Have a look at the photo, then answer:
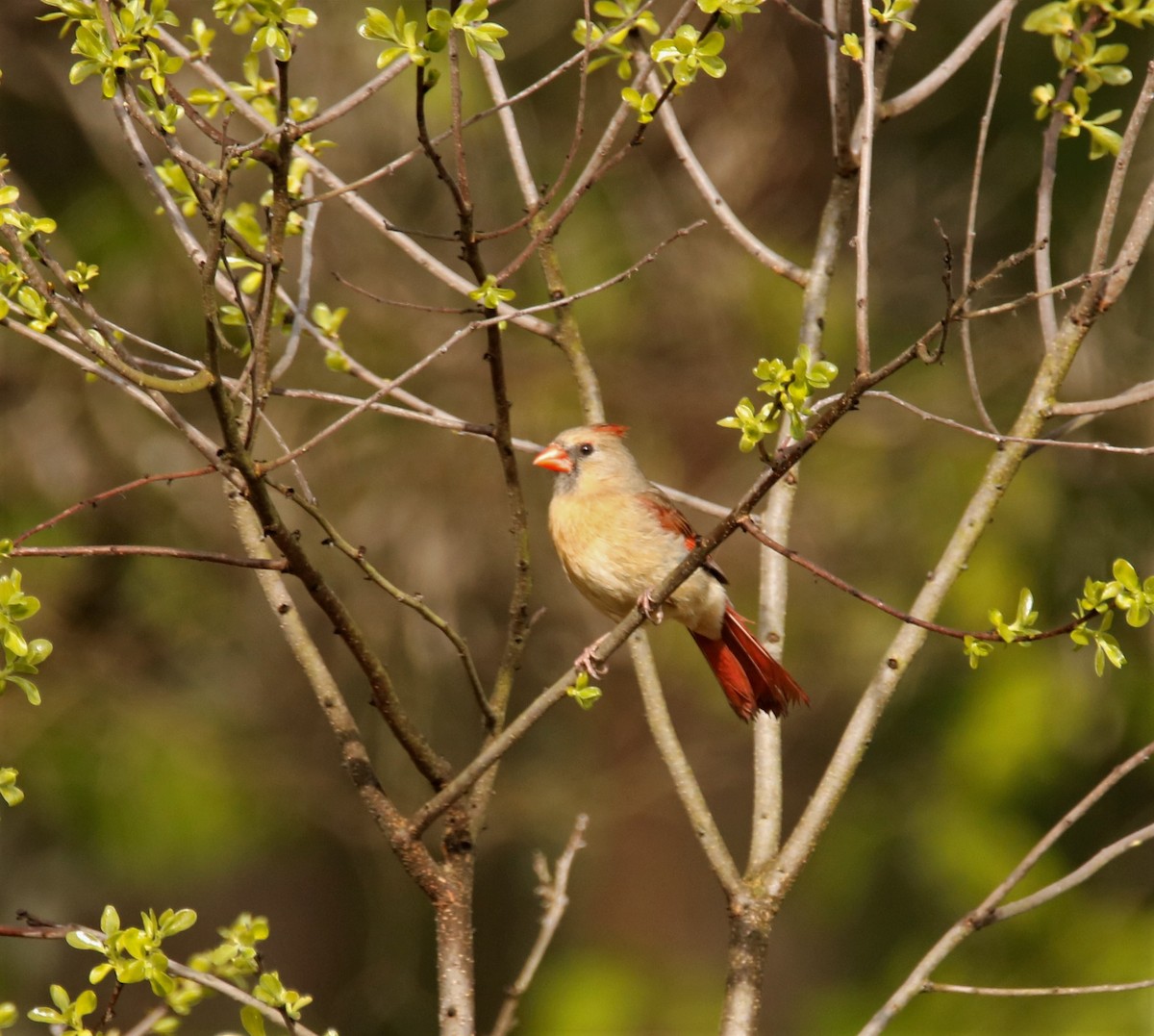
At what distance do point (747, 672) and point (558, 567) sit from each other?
10.3 feet

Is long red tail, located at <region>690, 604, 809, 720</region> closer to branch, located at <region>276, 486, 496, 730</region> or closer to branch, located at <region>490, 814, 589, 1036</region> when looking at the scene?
branch, located at <region>490, 814, 589, 1036</region>

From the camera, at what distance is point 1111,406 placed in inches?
96.9

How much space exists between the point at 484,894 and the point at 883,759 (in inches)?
85.2

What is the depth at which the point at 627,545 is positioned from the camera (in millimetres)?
3295

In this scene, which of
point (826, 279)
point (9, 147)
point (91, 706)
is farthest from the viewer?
point (91, 706)

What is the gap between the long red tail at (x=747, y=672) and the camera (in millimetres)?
2928

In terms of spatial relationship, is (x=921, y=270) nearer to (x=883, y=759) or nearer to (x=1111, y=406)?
(x=883, y=759)

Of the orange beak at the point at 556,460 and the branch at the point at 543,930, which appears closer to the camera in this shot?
the branch at the point at 543,930

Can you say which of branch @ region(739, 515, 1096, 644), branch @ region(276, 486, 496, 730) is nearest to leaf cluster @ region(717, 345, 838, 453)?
branch @ region(739, 515, 1096, 644)

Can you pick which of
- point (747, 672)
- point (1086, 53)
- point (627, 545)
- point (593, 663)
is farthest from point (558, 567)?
point (1086, 53)

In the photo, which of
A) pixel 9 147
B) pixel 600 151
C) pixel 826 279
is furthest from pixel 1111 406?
pixel 9 147

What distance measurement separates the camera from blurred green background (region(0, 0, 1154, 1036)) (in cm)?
585

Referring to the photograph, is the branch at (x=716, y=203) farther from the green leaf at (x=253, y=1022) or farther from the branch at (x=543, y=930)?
the green leaf at (x=253, y=1022)

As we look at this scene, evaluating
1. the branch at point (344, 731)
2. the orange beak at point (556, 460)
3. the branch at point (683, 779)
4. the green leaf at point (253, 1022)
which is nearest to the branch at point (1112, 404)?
the branch at point (683, 779)
